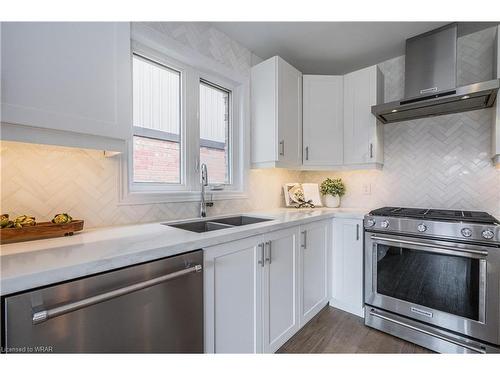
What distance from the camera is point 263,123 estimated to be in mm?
2293

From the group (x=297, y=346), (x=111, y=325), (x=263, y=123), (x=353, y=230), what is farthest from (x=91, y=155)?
(x=353, y=230)

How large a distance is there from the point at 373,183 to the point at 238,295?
2.07 meters

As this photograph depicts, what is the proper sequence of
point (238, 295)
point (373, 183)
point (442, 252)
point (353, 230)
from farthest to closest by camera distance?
point (373, 183)
point (353, 230)
point (442, 252)
point (238, 295)

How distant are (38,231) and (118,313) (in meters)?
0.56

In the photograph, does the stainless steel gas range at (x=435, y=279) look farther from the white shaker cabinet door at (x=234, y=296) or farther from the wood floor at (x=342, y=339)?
the white shaker cabinet door at (x=234, y=296)

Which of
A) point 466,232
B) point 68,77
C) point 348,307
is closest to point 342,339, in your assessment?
point 348,307

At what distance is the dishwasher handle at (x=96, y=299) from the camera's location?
2.28 ft

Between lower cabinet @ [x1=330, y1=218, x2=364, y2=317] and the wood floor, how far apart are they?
150 mm

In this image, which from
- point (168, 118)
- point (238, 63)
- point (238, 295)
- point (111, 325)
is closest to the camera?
point (111, 325)

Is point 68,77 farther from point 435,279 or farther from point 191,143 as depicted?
point 435,279

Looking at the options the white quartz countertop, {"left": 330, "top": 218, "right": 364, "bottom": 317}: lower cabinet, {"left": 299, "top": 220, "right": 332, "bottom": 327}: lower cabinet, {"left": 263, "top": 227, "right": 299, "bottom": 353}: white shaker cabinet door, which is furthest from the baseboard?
the white quartz countertop
